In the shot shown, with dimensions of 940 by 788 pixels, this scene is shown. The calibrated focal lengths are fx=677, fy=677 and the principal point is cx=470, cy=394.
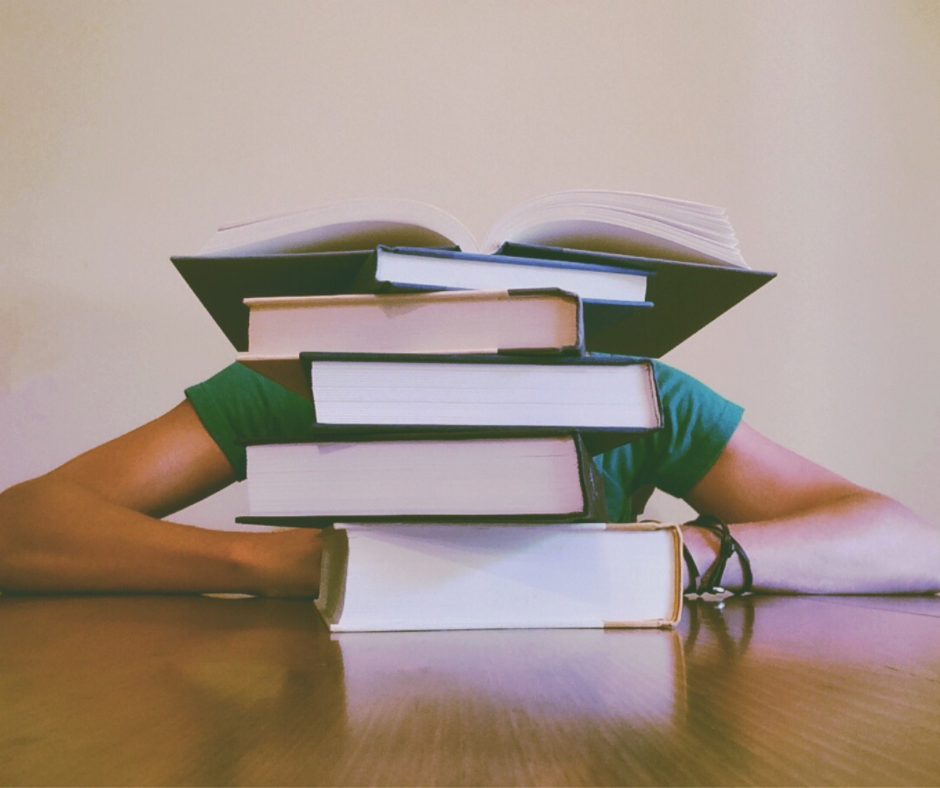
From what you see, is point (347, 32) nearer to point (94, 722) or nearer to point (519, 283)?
point (519, 283)

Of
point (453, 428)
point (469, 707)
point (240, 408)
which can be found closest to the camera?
point (469, 707)

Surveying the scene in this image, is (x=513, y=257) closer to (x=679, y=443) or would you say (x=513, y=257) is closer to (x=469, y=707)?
(x=469, y=707)

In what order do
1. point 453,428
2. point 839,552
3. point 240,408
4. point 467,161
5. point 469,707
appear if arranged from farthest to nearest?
point 467,161 → point 240,408 → point 839,552 → point 453,428 → point 469,707

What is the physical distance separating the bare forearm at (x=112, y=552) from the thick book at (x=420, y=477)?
0.24 metres

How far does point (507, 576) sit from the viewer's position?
1.45 ft

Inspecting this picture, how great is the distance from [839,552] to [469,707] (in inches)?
25.7

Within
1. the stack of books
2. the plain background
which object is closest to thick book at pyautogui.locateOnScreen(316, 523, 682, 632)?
the stack of books

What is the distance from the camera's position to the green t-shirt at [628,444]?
3.17 ft

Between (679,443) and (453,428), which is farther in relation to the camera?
(679,443)

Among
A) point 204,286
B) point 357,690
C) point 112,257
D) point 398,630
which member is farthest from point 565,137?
point 357,690

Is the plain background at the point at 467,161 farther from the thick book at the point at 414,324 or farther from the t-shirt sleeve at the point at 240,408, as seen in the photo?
the thick book at the point at 414,324

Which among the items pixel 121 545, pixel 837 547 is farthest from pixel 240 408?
pixel 837 547

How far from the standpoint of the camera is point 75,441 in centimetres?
125

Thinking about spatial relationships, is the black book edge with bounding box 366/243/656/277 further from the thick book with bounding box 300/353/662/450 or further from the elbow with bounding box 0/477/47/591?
the elbow with bounding box 0/477/47/591
